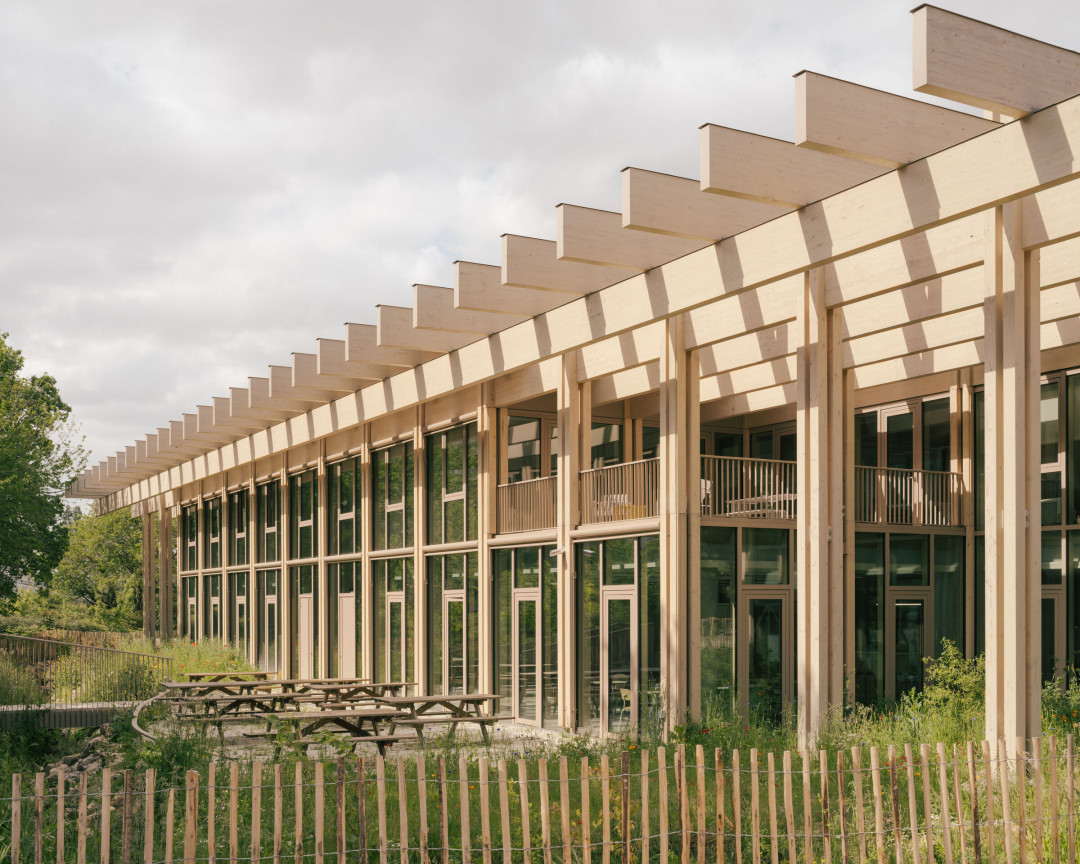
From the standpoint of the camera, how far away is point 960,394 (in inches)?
689

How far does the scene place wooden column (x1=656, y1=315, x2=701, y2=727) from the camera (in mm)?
13891

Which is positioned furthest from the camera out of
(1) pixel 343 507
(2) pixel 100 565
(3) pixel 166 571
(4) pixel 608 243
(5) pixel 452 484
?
(2) pixel 100 565

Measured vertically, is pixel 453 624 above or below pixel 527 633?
below

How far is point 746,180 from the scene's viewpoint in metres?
10.2

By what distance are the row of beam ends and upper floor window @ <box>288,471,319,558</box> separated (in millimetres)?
8191

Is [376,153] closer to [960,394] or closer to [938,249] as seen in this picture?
[938,249]

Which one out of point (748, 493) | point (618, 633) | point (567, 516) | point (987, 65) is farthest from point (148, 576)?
point (987, 65)

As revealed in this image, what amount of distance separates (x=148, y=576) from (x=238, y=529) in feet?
32.7

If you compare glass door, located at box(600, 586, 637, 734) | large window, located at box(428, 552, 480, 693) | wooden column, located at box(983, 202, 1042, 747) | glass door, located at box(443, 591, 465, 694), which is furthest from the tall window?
wooden column, located at box(983, 202, 1042, 747)

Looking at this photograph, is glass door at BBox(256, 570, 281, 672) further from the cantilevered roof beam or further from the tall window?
the cantilevered roof beam

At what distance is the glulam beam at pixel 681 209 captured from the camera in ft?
36.3

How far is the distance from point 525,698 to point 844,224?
9474 millimetres

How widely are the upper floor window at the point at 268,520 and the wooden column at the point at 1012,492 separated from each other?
2115 centimetres

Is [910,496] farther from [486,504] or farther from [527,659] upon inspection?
[486,504]
